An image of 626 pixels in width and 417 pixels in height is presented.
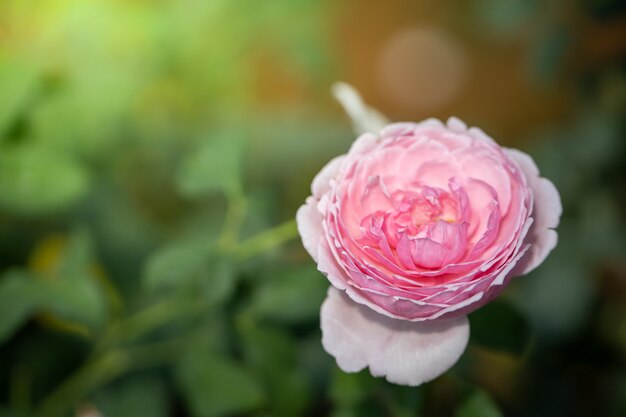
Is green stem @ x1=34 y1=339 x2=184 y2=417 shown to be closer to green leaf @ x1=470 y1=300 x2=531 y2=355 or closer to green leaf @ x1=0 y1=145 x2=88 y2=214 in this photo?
green leaf @ x1=0 y1=145 x2=88 y2=214

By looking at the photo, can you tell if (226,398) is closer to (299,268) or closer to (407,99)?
(299,268)

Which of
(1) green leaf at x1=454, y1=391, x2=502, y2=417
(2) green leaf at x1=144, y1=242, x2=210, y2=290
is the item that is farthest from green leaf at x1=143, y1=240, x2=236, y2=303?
(1) green leaf at x1=454, y1=391, x2=502, y2=417

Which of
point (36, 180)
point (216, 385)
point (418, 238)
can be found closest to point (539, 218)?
point (418, 238)

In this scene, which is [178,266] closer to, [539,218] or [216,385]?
[216,385]

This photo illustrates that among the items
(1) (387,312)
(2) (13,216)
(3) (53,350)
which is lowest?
(3) (53,350)

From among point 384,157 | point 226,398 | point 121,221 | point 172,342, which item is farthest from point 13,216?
point 384,157
